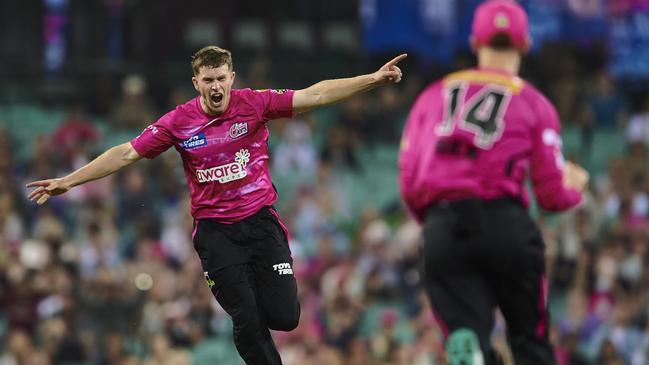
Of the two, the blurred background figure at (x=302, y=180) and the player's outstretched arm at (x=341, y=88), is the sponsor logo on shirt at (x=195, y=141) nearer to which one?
the player's outstretched arm at (x=341, y=88)

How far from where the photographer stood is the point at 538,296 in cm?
744

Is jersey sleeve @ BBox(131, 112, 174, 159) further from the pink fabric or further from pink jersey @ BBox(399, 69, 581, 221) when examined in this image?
the pink fabric

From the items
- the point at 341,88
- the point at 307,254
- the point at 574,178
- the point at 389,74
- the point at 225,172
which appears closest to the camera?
the point at 574,178

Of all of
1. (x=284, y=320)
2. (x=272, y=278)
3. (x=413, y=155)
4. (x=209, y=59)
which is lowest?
(x=284, y=320)

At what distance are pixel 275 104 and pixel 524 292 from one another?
101 inches

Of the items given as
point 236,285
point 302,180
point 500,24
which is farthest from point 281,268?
point 302,180

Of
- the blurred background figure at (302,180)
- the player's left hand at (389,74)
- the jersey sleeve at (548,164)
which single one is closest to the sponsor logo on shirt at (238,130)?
the player's left hand at (389,74)

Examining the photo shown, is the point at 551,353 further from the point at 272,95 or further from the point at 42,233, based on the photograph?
the point at 42,233

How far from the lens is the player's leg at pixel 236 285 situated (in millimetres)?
9320

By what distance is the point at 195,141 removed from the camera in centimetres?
922

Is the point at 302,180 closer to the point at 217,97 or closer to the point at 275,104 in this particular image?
the point at 275,104

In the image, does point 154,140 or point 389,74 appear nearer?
point 389,74

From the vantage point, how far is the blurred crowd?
16984 mm

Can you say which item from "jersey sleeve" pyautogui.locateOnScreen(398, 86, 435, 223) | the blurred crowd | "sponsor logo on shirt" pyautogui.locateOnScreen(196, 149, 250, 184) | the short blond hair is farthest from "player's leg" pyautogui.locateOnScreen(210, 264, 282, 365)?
the blurred crowd
